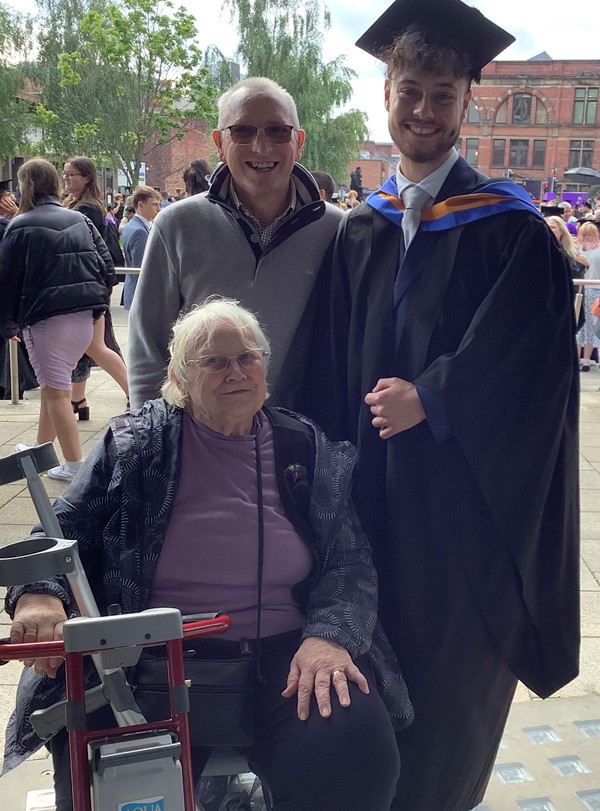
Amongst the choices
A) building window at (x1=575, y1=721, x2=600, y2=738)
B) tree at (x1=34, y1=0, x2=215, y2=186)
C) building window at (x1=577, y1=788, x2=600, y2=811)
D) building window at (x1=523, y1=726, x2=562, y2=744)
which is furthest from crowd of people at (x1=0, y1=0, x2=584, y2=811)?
tree at (x1=34, y1=0, x2=215, y2=186)

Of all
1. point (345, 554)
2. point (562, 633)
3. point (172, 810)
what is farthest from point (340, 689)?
point (562, 633)

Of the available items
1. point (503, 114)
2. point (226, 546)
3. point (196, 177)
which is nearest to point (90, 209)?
point (196, 177)

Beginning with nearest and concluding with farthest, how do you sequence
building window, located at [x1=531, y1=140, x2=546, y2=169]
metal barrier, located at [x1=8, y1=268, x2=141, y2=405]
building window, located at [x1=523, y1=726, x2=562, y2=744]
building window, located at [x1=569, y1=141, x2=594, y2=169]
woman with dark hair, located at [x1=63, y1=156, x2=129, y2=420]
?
building window, located at [x1=523, y1=726, x2=562, y2=744], woman with dark hair, located at [x1=63, y1=156, x2=129, y2=420], metal barrier, located at [x1=8, y1=268, x2=141, y2=405], building window, located at [x1=569, y1=141, x2=594, y2=169], building window, located at [x1=531, y1=140, x2=546, y2=169]

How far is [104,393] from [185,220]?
538 cm

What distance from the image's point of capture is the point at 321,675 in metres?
1.79

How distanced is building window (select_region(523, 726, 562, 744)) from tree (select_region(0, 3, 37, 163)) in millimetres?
31361

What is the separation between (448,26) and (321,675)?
1.56 metres

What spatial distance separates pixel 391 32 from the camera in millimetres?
2086

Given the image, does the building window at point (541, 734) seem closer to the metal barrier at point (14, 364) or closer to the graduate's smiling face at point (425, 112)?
the graduate's smiling face at point (425, 112)

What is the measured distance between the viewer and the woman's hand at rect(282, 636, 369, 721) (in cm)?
175

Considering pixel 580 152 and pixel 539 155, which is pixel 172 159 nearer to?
pixel 539 155

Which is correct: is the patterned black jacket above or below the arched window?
below

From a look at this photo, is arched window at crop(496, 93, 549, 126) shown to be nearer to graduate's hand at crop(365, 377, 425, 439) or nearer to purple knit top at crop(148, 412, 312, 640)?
graduate's hand at crop(365, 377, 425, 439)

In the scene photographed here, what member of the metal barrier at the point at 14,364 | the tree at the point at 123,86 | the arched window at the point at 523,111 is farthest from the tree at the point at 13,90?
the arched window at the point at 523,111
